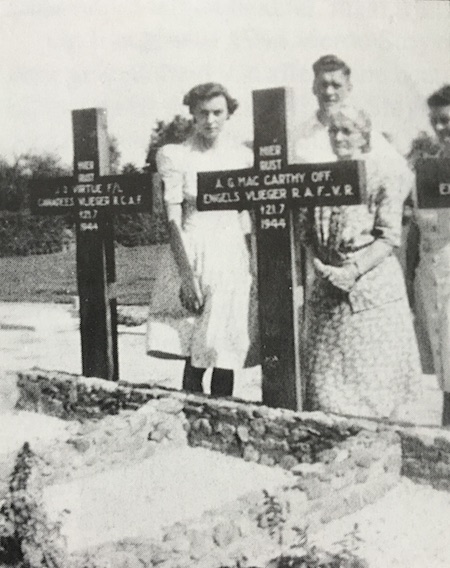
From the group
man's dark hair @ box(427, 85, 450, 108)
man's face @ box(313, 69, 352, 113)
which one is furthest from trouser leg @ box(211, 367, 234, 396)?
man's dark hair @ box(427, 85, 450, 108)

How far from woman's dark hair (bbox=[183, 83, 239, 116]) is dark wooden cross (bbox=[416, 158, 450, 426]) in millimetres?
1152

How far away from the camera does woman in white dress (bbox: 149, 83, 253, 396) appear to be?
503 centimetres

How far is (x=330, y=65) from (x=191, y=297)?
5.60 feet

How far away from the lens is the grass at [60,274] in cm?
564

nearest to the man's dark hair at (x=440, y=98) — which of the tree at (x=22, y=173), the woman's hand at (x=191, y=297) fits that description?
the woman's hand at (x=191, y=297)

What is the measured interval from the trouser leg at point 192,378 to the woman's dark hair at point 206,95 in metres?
1.50

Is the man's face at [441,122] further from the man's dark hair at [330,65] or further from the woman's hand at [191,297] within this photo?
the woman's hand at [191,297]

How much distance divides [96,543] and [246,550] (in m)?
0.70

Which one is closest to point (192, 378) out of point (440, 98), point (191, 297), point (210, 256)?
point (191, 297)

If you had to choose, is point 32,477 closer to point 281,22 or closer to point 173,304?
point 173,304

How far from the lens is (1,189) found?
17.9 feet

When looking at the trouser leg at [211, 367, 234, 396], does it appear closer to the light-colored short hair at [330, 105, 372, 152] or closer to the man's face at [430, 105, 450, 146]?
the light-colored short hair at [330, 105, 372, 152]

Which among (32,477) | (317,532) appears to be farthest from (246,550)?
(32,477)

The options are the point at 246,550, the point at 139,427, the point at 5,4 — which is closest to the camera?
the point at 246,550
